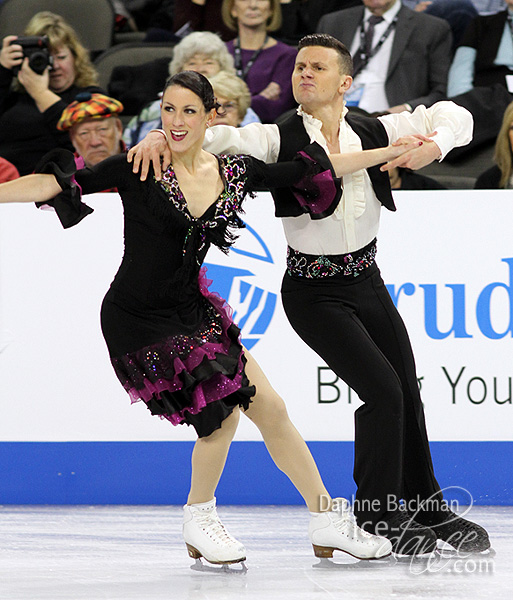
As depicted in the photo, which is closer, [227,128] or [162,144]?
[162,144]

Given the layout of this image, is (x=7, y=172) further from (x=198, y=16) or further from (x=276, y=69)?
(x=198, y=16)

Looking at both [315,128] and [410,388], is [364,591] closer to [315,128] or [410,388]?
[410,388]

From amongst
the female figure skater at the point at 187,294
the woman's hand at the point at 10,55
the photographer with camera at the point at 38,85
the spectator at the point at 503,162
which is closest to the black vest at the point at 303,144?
the female figure skater at the point at 187,294

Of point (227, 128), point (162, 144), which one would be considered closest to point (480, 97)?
point (227, 128)

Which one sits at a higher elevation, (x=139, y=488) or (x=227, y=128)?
(x=227, y=128)

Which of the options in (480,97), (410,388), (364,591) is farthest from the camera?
(480,97)

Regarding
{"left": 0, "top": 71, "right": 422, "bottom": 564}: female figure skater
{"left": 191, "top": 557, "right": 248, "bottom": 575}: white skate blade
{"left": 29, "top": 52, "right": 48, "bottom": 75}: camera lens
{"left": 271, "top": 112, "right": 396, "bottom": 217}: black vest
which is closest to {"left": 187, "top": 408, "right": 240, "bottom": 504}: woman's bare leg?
{"left": 0, "top": 71, "right": 422, "bottom": 564}: female figure skater

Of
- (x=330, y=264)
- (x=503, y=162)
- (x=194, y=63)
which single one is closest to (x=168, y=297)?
(x=330, y=264)

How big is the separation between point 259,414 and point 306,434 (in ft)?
3.65

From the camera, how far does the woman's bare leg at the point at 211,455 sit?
2828 millimetres

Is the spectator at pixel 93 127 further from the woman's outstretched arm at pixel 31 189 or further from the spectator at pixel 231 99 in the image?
the woman's outstretched arm at pixel 31 189

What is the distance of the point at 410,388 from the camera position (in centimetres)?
307

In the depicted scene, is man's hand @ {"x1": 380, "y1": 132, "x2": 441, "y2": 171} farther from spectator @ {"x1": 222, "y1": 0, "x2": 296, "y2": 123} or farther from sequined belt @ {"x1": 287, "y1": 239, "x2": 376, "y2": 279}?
spectator @ {"x1": 222, "y1": 0, "x2": 296, "y2": 123}

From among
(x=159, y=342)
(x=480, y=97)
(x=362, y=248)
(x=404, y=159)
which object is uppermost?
(x=480, y=97)
